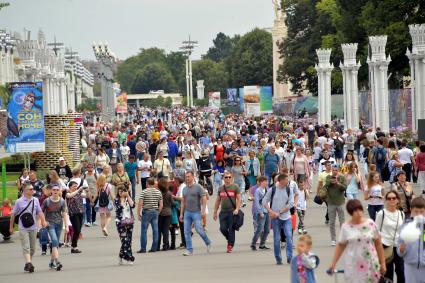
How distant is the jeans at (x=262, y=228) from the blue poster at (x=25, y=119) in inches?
609

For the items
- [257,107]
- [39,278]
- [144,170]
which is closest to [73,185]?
[39,278]

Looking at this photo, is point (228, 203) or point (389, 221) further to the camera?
point (228, 203)

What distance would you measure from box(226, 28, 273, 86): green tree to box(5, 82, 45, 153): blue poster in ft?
368

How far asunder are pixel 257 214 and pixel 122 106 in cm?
7627

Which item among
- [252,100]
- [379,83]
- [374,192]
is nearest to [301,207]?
[374,192]

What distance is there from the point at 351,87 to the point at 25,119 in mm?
27306

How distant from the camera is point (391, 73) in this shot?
7212cm

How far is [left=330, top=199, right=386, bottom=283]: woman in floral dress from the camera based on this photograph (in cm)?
1285

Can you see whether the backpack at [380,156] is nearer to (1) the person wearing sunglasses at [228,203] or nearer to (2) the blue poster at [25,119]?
(2) the blue poster at [25,119]

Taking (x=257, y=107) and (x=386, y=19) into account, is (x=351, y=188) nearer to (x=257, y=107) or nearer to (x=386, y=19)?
(x=386, y=19)

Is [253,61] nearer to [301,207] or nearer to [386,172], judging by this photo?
[386,172]

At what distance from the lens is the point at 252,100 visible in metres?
76.9

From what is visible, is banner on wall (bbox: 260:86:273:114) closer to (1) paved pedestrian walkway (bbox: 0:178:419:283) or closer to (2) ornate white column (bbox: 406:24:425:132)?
(2) ornate white column (bbox: 406:24:425:132)

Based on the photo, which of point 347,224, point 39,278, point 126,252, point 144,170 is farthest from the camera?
point 144,170
